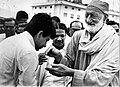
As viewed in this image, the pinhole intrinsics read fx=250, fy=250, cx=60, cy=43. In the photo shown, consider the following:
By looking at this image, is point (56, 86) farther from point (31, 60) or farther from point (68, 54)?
point (31, 60)

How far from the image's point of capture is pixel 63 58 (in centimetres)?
279

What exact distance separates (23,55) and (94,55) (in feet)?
2.68

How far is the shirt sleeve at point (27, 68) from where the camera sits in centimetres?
209

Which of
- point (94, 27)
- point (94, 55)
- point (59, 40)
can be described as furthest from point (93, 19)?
point (59, 40)

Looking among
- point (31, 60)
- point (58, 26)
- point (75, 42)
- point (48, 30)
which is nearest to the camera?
point (31, 60)

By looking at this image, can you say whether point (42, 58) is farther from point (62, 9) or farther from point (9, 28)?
point (62, 9)

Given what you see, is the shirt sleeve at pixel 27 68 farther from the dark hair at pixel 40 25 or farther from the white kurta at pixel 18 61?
the dark hair at pixel 40 25

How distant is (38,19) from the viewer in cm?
235

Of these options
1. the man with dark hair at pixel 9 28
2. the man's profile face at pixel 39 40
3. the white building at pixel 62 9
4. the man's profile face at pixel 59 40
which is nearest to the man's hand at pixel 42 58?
the man's profile face at pixel 39 40

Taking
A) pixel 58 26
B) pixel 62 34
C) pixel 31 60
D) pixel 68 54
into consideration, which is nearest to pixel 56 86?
pixel 68 54

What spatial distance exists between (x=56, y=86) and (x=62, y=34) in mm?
1495

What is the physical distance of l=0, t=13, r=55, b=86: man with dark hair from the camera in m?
2.10

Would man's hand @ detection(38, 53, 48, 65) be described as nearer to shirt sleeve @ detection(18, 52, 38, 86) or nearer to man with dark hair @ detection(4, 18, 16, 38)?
shirt sleeve @ detection(18, 52, 38, 86)

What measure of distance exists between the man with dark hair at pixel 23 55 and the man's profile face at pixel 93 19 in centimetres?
51
